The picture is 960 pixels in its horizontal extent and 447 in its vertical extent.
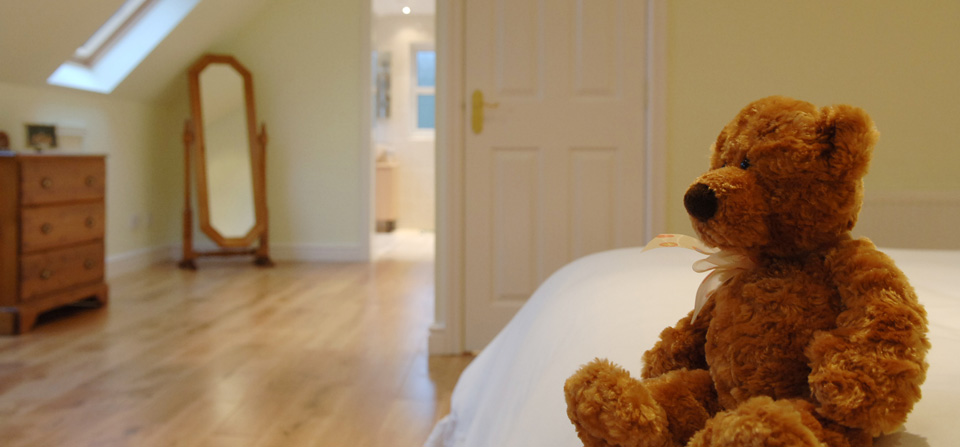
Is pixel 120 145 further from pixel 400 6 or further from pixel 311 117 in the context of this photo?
pixel 400 6

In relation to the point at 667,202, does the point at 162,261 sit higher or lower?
lower

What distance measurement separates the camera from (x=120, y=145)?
17.1 feet

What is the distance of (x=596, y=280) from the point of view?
1472 millimetres

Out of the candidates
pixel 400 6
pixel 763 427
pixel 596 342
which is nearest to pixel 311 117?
pixel 400 6

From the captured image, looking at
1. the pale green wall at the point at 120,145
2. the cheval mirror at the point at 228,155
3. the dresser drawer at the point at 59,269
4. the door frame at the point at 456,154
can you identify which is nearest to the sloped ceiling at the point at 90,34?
the pale green wall at the point at 120,145

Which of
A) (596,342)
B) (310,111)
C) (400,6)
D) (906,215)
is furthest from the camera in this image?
(400,6)

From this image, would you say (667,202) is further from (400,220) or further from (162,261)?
(400,220)

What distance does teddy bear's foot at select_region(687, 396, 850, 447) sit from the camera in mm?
532

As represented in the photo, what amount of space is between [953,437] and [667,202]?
2563mm

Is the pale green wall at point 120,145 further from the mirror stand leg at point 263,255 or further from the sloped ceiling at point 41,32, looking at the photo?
the mirror stand leg at point 263,255

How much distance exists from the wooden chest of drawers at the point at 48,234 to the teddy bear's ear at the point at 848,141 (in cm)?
356

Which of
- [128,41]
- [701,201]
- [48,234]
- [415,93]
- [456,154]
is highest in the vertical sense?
[415,93]

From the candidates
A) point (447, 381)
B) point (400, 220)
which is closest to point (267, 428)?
point (447, 381)

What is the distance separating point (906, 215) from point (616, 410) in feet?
9.18
